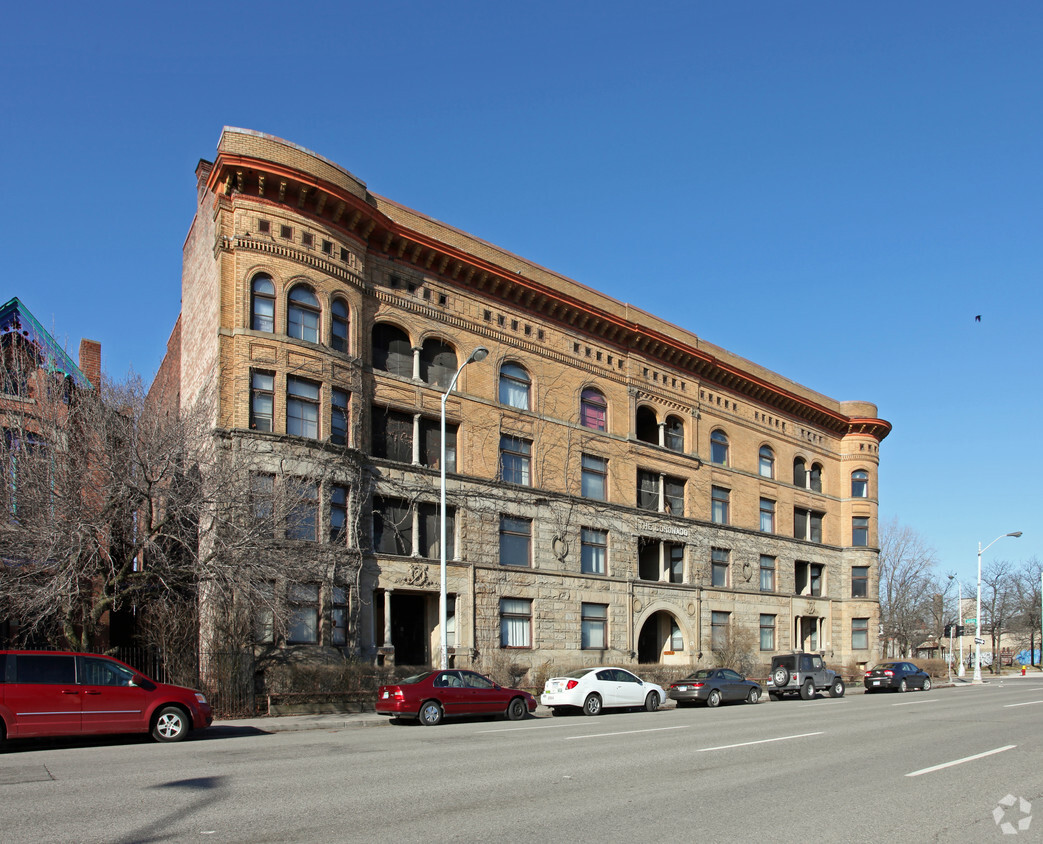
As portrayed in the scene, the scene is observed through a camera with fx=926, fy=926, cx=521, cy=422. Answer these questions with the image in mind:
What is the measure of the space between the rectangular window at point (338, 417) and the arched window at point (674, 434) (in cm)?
1801

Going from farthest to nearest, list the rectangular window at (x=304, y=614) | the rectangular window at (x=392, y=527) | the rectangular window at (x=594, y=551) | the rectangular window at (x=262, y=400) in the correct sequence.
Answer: the rectangular window at (x=594, y=551) < the rectangular window at (x=392, y=527) < the rectangular window at (x=262, y=400) < the rectangular window at (x=304, y=614)

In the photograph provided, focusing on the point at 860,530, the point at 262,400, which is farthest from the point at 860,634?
the point at 262,400

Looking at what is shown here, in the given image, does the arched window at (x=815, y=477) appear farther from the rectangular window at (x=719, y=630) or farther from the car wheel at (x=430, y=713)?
the car wheel at (x=430, y=713)

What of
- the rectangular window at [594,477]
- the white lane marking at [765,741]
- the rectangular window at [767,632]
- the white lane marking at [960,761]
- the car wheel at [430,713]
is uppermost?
the rectangular window at [594,477]

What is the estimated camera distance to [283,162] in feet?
91.4

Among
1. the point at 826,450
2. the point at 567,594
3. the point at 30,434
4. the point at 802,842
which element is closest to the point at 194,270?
the point at 30,434

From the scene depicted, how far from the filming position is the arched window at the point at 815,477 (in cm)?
5304

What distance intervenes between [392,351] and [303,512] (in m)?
7.83

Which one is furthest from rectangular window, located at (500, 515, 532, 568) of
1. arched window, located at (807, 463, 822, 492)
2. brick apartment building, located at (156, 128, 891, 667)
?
arched window, located at (807, 463, 822, 492)

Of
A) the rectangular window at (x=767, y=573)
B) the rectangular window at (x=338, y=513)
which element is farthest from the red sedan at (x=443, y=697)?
the rectangular window at (x=767, y=573)

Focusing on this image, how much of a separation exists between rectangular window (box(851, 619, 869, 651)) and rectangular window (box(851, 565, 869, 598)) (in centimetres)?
160

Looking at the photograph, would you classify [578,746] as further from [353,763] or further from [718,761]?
[353,763]

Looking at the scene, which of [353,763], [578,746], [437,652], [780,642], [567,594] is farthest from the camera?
[780,642]

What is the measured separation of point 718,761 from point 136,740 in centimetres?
1100
